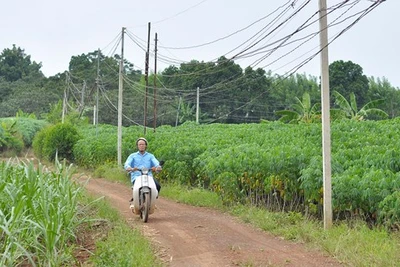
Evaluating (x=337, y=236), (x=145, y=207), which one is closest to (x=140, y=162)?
(x=145, y=207)

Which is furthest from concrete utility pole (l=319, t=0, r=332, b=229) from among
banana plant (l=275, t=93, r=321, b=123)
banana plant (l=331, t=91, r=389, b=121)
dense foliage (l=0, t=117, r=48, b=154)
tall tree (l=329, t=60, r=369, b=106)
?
tall tree (l=329, t=60, r=369, b=106)

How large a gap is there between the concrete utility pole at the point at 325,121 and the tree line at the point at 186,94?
1328 inches

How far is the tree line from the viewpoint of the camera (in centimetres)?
4588

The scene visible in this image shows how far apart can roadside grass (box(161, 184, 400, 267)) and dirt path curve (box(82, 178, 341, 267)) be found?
20 centimetres

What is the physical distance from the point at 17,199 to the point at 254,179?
6.42m

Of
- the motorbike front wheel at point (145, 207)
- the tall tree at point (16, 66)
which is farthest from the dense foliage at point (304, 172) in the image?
the tall tree at point (16, 66)

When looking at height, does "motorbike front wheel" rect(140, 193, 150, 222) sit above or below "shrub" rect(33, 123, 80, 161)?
below

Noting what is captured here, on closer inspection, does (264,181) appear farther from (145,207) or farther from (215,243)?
(215,243)

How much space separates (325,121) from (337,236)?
2.11 m

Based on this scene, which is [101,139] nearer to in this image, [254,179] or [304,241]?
[254,179]

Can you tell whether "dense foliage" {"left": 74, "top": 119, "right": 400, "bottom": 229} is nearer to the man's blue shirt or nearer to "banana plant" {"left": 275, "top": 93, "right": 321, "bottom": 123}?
the man's blue shirt

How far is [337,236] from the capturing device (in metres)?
7.99

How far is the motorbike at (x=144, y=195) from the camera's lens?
32.2 feet

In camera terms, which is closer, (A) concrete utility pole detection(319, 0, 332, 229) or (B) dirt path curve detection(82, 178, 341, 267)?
(B) dirt path curve detection(82, 178, 341, 267)
